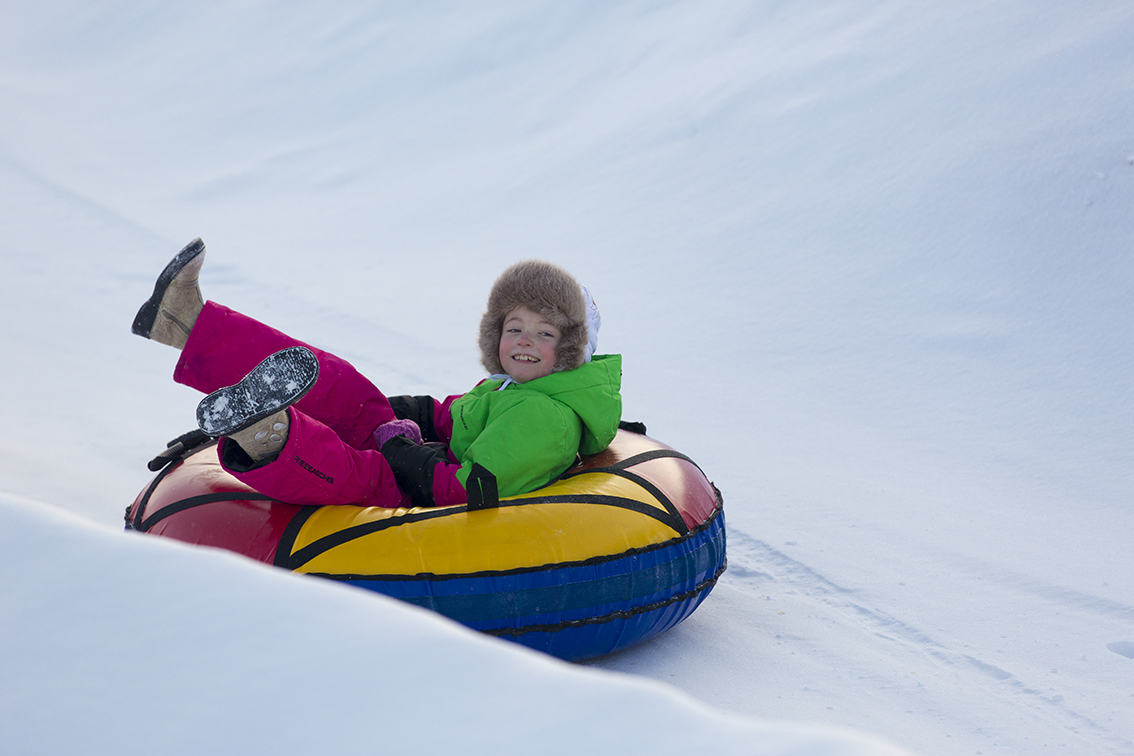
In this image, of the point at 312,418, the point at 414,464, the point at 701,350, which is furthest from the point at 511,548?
the point at 701,350

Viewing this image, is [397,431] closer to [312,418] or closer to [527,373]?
[312,418]

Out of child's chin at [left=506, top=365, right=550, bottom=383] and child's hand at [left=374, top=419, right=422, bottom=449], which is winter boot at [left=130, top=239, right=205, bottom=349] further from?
child's chin at [left=506, top=365, right=550, bottom=383]

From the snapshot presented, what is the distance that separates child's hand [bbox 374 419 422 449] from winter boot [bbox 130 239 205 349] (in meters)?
0.66

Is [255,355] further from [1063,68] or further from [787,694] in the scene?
[1063,68]

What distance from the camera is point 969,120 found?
23.3ft

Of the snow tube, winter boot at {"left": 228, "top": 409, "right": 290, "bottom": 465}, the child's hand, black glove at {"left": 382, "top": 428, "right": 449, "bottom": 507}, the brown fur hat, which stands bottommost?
the snow tube

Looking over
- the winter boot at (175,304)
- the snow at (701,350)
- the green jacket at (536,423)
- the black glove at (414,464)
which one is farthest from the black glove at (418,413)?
the snow at (701,350)

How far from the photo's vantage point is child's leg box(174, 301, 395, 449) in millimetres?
2902

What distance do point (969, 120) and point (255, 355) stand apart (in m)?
6.02

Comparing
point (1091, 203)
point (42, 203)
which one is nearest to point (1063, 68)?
point (1091, 203)

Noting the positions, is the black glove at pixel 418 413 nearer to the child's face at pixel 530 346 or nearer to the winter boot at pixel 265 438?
the child's face at pixel 530 346

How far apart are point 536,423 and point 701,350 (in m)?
3.36

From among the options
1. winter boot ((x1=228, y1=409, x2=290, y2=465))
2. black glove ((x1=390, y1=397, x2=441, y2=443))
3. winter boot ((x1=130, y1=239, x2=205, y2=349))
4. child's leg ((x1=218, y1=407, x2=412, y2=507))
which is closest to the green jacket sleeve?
child's leg ((x1=218, y1=407, x2=412, y2=507))

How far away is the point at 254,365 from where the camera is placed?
2912 mm
